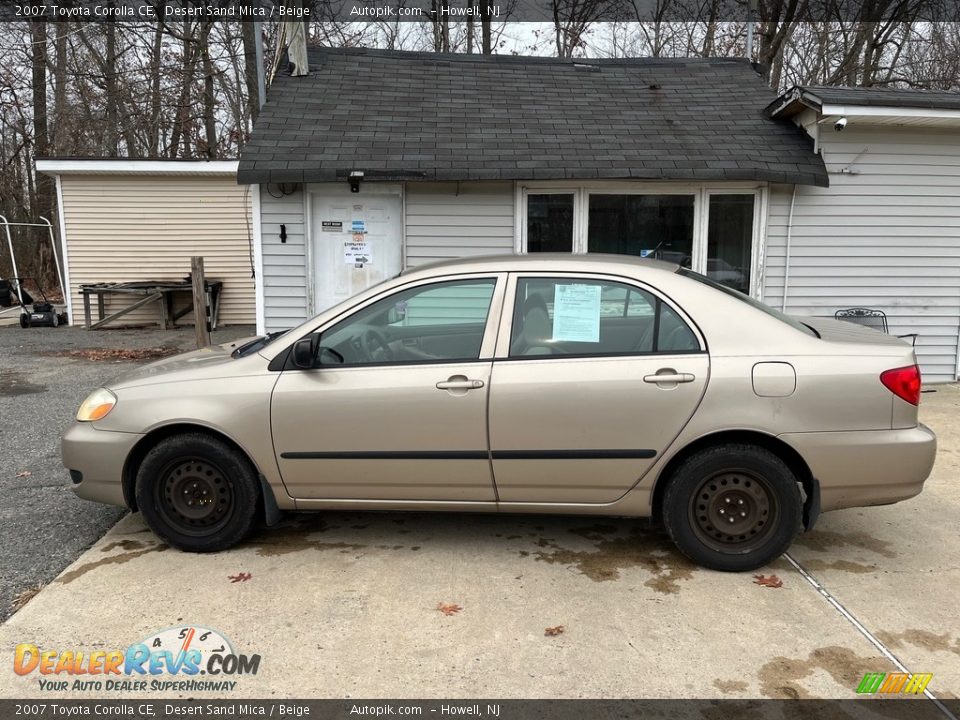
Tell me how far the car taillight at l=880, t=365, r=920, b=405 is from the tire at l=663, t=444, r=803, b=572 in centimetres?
62

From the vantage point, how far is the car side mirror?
11.9 ft

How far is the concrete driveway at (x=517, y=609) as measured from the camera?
2799 mm

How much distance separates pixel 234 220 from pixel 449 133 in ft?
22.1

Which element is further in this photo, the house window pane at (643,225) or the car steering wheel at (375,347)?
the house window pane at (643,225)

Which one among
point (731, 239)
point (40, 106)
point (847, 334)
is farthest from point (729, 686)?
point (40, 106)

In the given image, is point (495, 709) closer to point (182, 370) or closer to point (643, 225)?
point (182, 370)

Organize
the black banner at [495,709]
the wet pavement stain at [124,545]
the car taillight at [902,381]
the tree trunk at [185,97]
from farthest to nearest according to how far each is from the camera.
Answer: the tree trunk at [185,97], the wet pavement stain at [124,545], the car taillight at [902,381], the black banner at [495,709]

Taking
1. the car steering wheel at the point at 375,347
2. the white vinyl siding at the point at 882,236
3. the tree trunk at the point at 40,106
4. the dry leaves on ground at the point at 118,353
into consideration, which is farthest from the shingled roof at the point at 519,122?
the tree trunk at the point at 40,106

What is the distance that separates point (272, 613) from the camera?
129 inches

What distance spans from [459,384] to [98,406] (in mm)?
1953

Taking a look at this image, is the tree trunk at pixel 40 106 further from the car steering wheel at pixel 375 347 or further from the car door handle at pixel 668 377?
the car door handle at pixel 668 377

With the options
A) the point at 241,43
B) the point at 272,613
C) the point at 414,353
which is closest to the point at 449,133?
the point at 414,353

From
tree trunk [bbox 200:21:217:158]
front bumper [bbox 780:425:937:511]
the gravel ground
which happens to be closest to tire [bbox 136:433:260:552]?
the gravel ground

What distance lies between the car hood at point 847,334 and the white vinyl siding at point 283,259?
5.54 meters
